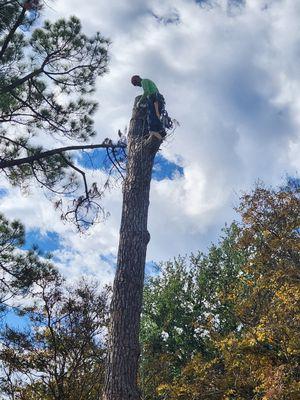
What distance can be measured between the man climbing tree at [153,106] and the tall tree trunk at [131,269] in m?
0.11

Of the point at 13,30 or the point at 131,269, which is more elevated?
the point at 13,30

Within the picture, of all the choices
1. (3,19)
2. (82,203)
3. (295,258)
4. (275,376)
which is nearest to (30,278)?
(82,203)

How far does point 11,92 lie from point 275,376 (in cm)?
786

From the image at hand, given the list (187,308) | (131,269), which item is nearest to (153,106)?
(131,269)

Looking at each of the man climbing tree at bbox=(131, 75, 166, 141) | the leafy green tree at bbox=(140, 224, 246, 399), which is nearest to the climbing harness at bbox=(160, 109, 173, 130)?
the man climbing tree at bbox=(131, 75, 166, 141)

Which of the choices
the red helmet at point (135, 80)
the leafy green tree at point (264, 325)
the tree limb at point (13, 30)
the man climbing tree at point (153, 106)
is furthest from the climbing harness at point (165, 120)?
the leafy green tree at point (264, 325)

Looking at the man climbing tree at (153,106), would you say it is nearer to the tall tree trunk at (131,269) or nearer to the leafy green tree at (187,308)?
the tall tree trunk at (131,269)

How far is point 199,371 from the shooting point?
12453 mm

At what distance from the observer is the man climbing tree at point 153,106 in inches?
216

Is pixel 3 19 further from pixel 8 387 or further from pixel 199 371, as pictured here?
pixel 199 371

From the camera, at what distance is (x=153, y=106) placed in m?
5.65

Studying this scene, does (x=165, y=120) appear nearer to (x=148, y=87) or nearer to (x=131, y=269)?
(x=148, y=87)

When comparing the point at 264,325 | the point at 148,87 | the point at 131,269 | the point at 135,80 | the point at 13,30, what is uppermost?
the point at 13,30

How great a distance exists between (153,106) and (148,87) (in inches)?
15.3
